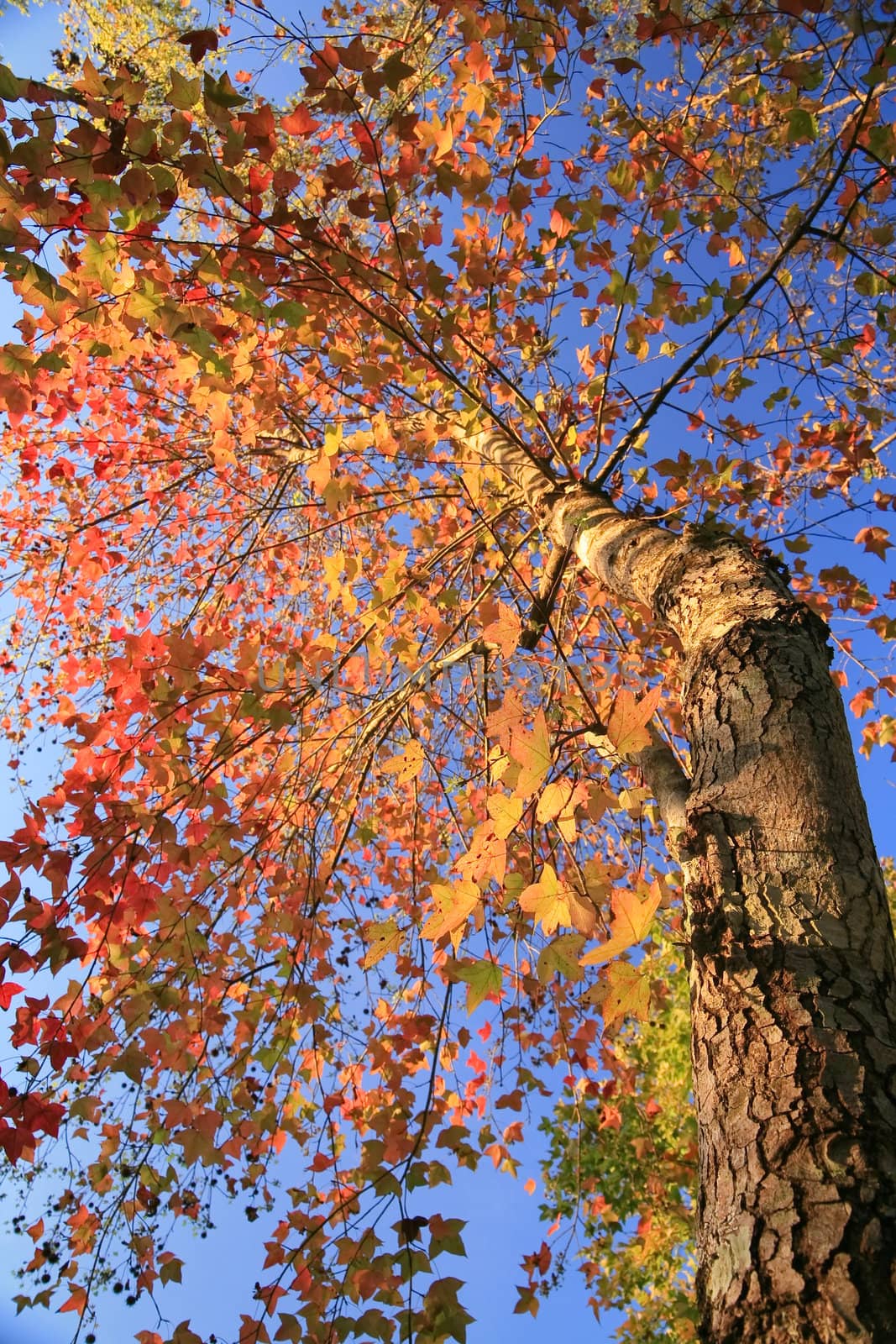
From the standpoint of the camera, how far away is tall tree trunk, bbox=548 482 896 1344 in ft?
2.68

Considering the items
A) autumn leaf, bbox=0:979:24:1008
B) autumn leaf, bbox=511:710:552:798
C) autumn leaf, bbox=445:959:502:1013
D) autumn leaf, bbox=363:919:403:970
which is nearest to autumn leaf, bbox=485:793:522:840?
autumn leaf, bbox=511:710:552:798

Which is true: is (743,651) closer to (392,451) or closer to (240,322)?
(392,451)

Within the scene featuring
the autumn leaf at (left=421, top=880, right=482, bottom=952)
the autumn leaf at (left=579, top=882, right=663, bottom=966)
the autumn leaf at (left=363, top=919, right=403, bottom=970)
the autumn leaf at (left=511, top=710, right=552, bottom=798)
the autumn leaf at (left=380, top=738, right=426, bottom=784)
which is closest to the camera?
the autumn leaf at (left=579, top=882, right=663, bottom=966)

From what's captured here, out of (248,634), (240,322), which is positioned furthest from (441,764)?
(240,322)

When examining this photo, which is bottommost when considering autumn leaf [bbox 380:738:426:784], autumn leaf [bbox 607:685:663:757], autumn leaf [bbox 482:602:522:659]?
autumn leaf [bbox 607:685:663:757]

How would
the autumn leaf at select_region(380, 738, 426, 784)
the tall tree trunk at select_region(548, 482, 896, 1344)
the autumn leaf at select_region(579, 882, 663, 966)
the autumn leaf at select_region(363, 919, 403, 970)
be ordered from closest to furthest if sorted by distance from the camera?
the tall tree trunk at select_region(548, 482, 896, 1344) → the autumn leaf at select_region(579, 882, 663, 966) → the autumn leaf at select_region(363, 919, 403, 970) → the autumn leaf at select_region(380, 738, 426, 784)

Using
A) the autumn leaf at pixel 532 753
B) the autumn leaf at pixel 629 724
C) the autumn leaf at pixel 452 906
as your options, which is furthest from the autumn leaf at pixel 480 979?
the autumn leaf at pixel 629 724

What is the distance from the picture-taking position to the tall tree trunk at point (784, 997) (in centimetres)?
82

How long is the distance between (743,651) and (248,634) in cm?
396

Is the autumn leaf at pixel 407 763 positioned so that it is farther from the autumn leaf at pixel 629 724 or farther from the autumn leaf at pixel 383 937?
the autumn leaf at pixel 629 724

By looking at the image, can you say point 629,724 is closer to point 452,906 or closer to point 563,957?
point 563,957

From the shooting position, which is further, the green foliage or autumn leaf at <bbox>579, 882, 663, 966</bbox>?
the green foliage

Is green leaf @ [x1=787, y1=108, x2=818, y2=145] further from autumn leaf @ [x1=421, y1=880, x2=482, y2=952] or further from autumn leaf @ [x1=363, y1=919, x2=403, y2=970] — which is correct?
autumn leaf @ [x1=363, y1=919, x2=403, y2=970]

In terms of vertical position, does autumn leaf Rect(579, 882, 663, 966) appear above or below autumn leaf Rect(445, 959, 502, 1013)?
below
